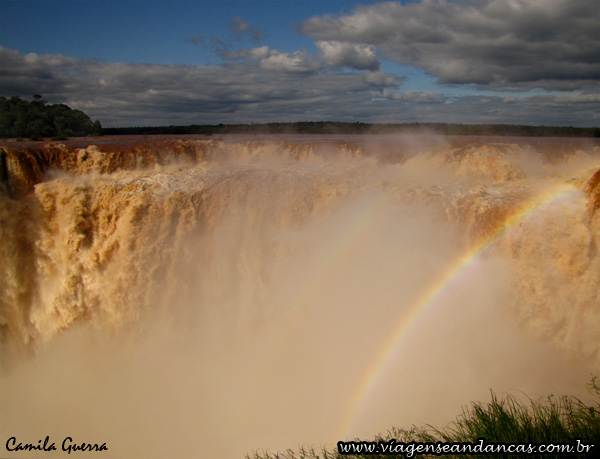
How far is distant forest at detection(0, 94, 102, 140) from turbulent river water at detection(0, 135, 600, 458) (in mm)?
32101

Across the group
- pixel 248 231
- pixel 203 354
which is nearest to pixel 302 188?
pixel 248 231

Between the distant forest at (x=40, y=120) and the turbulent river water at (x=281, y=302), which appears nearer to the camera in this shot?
the turbulent river water at (x=281, y=302)

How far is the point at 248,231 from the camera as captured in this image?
478 inches

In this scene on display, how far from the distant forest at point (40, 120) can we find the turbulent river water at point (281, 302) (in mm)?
32101

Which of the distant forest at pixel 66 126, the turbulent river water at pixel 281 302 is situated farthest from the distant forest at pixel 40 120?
the turbulent river water at pixel 281 302

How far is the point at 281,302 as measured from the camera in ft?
38.1

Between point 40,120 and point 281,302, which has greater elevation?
point 40,120

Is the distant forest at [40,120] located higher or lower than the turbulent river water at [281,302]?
higher

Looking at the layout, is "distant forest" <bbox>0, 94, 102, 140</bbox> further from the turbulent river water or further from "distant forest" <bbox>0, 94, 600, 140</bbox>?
the turbulent river water

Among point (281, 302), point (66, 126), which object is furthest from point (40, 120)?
point (281, 302)

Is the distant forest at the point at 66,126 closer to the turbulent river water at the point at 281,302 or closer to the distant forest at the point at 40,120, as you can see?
the distant forest at the point at 40,120

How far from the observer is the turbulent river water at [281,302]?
9.84m

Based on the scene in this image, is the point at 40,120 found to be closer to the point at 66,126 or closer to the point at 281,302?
the point at 66,126

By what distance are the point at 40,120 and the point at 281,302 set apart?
136 feet
